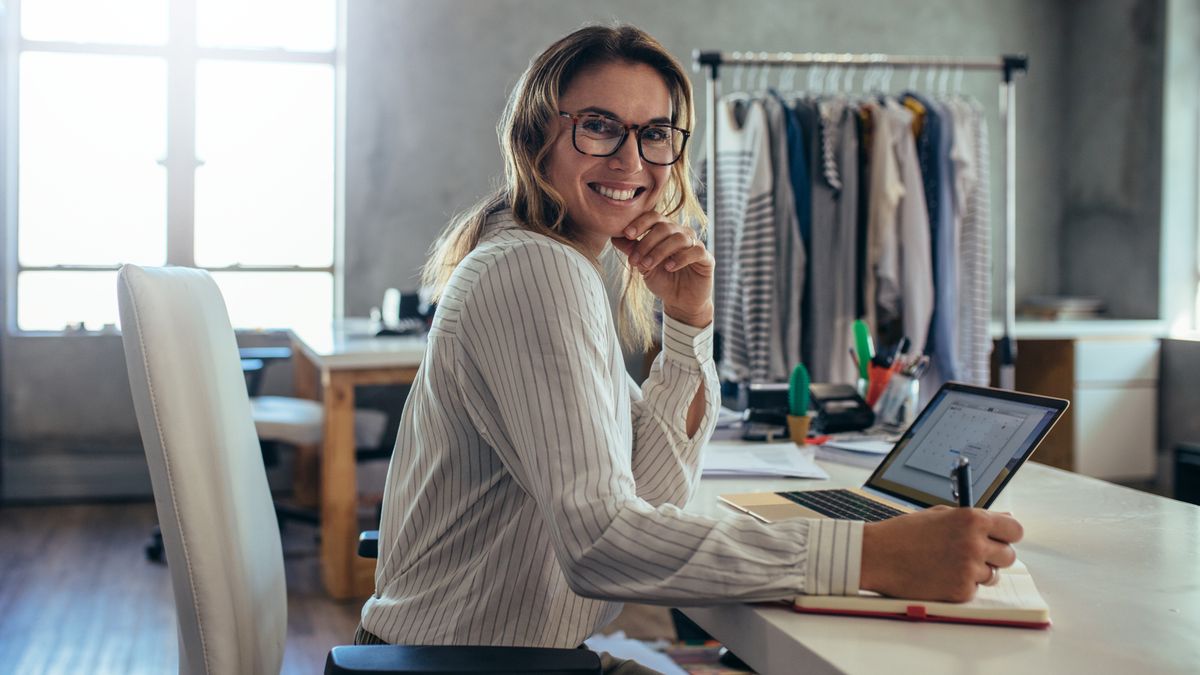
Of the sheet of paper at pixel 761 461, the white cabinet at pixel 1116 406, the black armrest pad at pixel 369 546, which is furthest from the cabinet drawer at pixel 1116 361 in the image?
the black armrest pad at pixel 369 546

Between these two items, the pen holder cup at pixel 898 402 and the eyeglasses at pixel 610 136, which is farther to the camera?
the pen holder cup at pixel 898 402

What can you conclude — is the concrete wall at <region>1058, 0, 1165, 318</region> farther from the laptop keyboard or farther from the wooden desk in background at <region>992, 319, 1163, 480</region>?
the laptop keyboard

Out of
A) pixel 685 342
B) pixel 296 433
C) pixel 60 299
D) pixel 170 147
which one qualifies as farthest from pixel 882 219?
pixel 60 299

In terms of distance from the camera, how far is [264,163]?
4996 mm

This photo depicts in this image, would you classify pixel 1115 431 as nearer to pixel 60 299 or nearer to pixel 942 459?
pixel 942 459

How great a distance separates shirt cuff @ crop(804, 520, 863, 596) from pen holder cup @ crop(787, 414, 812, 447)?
959mm

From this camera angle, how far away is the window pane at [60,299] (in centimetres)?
483

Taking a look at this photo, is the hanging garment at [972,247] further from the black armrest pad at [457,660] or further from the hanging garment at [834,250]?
the black armrest pad at [457,660]

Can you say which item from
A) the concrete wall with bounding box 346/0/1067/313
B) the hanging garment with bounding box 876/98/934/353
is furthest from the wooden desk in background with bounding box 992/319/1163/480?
the concrete wall with bounding box 346/0/1067/313

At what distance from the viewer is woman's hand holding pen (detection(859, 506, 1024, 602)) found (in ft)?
3.01

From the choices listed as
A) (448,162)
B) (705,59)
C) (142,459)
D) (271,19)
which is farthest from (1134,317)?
(142,459)

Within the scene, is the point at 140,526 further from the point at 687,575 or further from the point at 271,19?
the point at 687,575

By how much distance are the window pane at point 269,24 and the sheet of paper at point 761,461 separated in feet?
12.6

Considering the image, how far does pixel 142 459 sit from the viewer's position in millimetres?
4824
